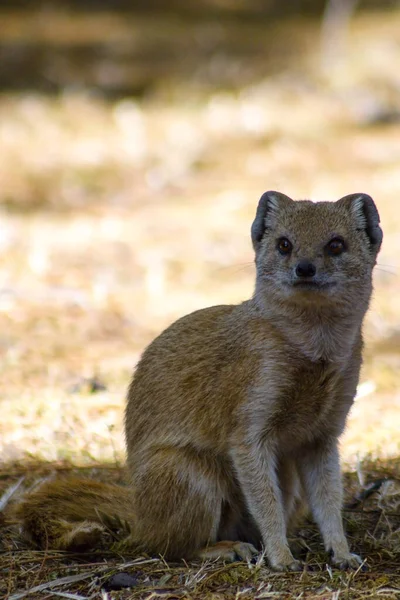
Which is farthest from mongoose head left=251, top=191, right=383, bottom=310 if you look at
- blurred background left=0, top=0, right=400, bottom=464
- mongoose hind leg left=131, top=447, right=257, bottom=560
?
blurred background left=0, top=0, right=400, bottom=464

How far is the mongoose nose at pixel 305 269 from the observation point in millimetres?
3795

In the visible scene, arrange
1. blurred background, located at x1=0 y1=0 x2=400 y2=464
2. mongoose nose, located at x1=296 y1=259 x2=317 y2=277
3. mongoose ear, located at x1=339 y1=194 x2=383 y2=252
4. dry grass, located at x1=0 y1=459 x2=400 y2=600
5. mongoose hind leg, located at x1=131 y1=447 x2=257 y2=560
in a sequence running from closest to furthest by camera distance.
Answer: dry grass, located at x1=0 y1=459 x2=400 y2=600 < mongoose nose, located at x1=296 y1=259 x2=317 y2=277 < mongoose hind leg, located at x1=131 y1=447 x2=257 y2=560 < mongoose ear, located at x1=339 y1=194 x2=383 y2=252 < blurred background, located at x1=0 y1=0 x2=400 y2=464

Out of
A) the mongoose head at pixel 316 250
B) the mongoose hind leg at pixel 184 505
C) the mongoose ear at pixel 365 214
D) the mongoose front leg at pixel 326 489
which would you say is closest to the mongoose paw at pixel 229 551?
the mongoose hind leg at pixel 184 505

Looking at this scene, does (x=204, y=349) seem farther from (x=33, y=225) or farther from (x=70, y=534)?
(x=33, y=225)

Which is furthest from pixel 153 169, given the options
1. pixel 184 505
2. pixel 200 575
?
pixel 200 575

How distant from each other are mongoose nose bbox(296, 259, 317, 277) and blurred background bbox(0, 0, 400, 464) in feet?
5.34

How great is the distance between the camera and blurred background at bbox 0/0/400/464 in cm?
624

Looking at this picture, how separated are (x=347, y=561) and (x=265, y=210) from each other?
4.87ft

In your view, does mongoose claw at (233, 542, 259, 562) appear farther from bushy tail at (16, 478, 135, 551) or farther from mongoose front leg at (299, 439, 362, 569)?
bushy tail at (16, 478, 135, 551)

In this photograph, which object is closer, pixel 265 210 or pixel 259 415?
pixel 259 415

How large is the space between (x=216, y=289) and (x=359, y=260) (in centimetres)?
407

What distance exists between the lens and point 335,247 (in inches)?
158

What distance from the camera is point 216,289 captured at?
810cm

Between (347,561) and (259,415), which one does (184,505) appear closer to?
(259,415)
